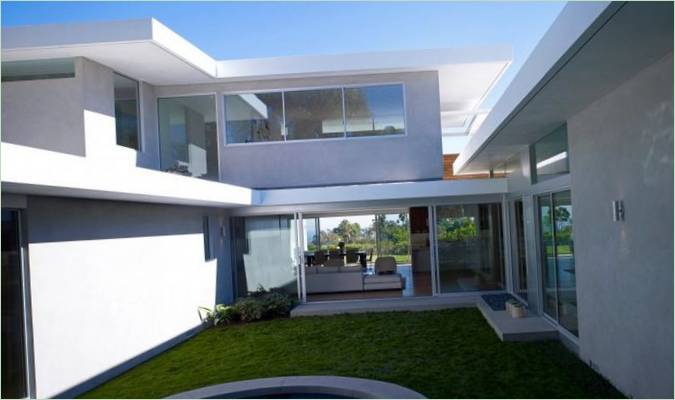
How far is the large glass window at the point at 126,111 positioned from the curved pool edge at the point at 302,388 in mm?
7604

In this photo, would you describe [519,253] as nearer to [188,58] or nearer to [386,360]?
[386,360]

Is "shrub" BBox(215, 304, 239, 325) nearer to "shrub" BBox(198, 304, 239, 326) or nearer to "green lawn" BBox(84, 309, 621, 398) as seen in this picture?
"shrub" BBox(198, 304, 239, 326)

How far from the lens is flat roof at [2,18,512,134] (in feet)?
32.1

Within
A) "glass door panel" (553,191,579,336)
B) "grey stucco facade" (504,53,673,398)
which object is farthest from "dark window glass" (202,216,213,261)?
"grey stucco facade" (504,53,673,398)

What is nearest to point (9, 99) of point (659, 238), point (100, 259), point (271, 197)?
point (100, 259)

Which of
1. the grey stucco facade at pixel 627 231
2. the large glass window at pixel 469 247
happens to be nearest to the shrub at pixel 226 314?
the large glass window at pixel 469 247

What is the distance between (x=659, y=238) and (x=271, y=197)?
892cm

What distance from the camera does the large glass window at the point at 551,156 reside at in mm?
7948

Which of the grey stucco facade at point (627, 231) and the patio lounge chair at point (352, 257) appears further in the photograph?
the patio lounge chair at point (352, 257)

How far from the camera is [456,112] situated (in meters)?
19.6

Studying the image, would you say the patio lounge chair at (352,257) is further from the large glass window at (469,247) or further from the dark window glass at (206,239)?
the dark window glass at (206,239)

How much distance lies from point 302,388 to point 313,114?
8.70m

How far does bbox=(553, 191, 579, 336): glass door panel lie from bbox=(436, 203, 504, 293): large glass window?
13.4ft

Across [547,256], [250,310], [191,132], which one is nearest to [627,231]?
[547,256]
